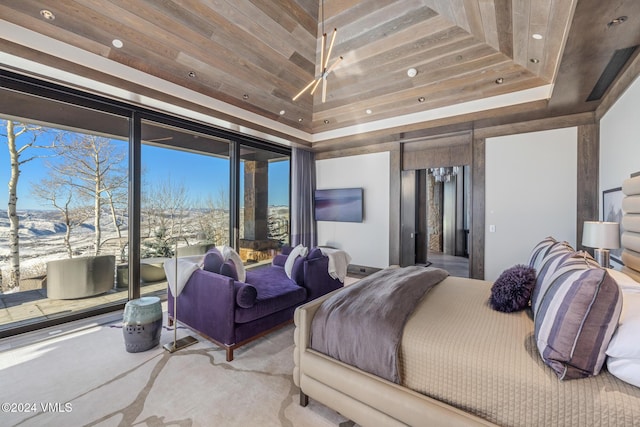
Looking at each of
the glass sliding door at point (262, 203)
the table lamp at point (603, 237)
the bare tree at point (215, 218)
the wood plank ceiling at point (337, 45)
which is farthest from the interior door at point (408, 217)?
the bare tree at point (215, 218)

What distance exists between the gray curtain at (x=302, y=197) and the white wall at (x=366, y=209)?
350 millimetres

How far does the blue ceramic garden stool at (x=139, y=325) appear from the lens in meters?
2.46

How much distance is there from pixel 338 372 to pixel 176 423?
108 cm

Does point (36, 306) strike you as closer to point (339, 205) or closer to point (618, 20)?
point (339, 205)

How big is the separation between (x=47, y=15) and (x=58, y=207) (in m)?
1.92

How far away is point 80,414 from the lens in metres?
1.77

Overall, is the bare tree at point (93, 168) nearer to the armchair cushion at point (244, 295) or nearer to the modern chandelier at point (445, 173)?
the armchair cushion at point (244, 295)

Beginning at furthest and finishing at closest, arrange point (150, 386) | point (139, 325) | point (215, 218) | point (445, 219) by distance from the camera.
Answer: point (445, 219) → point (215, 218) → point (139, 325) → point (150, 386)

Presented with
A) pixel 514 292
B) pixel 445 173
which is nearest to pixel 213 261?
pixel 514 292

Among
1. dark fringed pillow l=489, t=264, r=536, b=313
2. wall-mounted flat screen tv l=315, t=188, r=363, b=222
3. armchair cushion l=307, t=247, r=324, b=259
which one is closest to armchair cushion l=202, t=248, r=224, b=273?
armchair cushion l=307, t=247, r=324, b=259

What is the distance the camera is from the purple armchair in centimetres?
238

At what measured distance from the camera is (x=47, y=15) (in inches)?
92.3

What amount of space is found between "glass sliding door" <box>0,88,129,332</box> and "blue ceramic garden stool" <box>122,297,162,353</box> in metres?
1.34

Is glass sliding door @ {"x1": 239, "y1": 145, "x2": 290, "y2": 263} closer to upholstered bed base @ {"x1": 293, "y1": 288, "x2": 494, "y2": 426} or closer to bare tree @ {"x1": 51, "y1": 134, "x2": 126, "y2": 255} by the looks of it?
bare tree @ {"x1": 51, "y1": 134, "x2": 126, "y2": 255}
